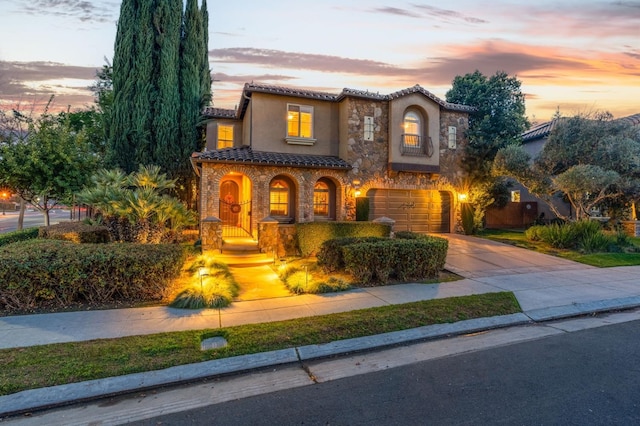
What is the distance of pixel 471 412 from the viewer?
339 centimetres

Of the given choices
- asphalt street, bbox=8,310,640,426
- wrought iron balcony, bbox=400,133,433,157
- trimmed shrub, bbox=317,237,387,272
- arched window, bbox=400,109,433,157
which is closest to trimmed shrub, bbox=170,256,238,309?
trimmed shrub, bbox=317,237,387,272

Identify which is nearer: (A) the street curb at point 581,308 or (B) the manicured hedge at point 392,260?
(A) the street curb at point 581,308

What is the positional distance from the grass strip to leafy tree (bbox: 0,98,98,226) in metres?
9.89

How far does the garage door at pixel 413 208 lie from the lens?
57.5 feet

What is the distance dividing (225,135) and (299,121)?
15.3 feet

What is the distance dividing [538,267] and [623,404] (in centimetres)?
867

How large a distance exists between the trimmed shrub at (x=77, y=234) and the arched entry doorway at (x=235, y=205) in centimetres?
525

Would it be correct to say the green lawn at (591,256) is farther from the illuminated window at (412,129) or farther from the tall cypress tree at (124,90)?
the tall cypress tree at (124,90)

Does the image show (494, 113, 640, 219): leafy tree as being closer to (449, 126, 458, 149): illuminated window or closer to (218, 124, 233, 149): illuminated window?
(449, 126, 458, 149): illuminated window

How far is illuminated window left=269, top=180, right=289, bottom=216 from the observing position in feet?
52.3

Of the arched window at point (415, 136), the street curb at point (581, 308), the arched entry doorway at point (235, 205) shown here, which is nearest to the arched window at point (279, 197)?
the arched entry doorway at point (235, 205)

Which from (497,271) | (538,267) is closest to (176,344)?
(497,271)

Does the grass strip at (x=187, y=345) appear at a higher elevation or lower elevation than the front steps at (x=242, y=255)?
lower

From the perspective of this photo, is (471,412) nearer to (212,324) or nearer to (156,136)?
(212,324)
